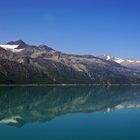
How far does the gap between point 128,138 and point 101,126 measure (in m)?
9.80

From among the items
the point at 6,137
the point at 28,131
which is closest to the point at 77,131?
the point at 28,131

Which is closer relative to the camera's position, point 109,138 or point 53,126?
point 109,138

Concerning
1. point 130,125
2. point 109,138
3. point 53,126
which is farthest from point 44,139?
point 130,125

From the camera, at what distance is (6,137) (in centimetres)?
3638

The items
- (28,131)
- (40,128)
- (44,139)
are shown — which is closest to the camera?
(44,139)

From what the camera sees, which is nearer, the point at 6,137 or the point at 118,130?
the point at 6,137

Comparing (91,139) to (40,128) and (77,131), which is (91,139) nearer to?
(77,131)

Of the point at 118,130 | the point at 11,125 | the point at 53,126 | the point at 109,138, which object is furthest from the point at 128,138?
the point at 11,125

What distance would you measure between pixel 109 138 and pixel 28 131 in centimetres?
939

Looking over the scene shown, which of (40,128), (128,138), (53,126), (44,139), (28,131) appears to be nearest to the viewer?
(44,139)

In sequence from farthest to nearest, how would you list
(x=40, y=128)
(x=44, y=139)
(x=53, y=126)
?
(x=53, y=126)
(x=40, y=128)
(x=44, y=139)

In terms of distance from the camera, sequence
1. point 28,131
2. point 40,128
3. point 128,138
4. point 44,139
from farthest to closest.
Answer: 1. point 40,128
2. point 28,131
3. point 128,138
4. point 44,139

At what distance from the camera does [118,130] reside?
43938mm

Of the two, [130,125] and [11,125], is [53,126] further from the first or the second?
[130,125]
